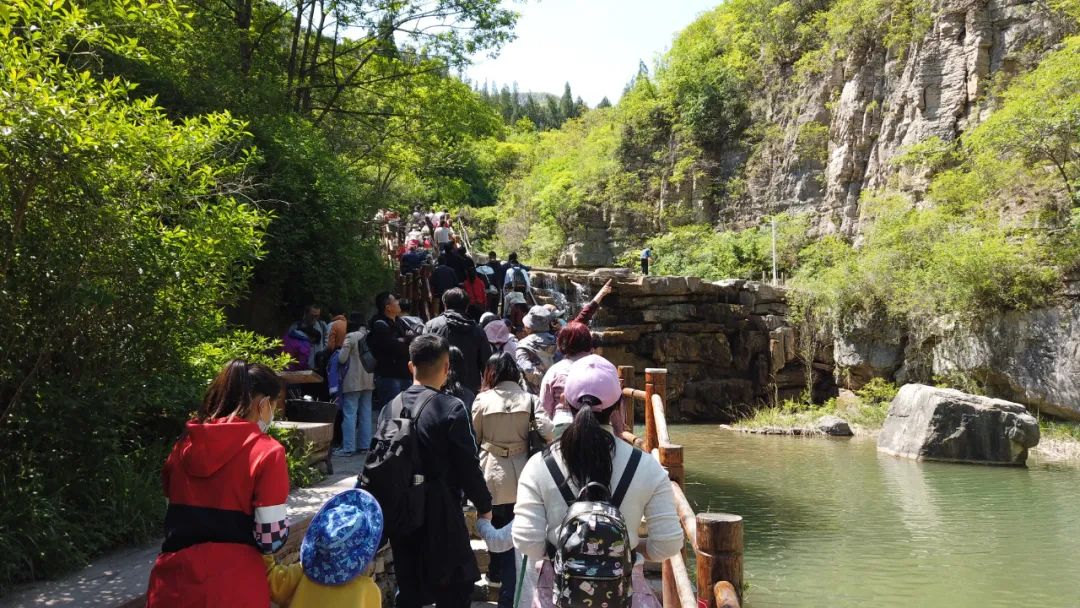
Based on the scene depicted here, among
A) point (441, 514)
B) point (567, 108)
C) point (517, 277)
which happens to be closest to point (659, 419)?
point (441, 514)

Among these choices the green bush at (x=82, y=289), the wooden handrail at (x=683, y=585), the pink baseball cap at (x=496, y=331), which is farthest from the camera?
the pink baseball cap at (x=496, y=331)

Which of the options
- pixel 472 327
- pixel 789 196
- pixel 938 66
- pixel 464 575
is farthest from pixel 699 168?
pixel 464 575

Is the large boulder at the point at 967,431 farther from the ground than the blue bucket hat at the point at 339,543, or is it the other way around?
the blue bucket hat at the point at 339,543

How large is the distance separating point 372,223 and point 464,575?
11.4m

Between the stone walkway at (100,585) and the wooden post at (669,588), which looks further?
the stone walkway at (100,585)

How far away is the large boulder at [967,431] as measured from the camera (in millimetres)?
13227

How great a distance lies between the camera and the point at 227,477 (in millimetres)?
2303

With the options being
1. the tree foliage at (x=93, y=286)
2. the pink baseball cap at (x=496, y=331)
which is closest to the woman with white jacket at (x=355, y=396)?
the tree foliage at (x=93, y=286)

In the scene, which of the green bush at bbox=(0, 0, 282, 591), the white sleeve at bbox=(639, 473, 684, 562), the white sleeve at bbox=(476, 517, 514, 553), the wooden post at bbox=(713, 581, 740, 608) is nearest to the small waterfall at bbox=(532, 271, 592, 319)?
the green bush at bbox=(0, 0, 282, 591)

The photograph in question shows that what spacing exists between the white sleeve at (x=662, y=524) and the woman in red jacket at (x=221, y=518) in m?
1.15

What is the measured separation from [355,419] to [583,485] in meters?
5.30

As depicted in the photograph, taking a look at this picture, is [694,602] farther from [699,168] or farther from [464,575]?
[699,168]

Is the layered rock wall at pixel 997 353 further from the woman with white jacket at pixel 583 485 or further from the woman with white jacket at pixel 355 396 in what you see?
the woman with white jacket at pixel 583 485

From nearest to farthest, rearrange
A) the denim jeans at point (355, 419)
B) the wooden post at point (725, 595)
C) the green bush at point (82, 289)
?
the wooden post at point (725, 595) < the green bush at point (82, 289) < the denim jeans at point (355, 419)
